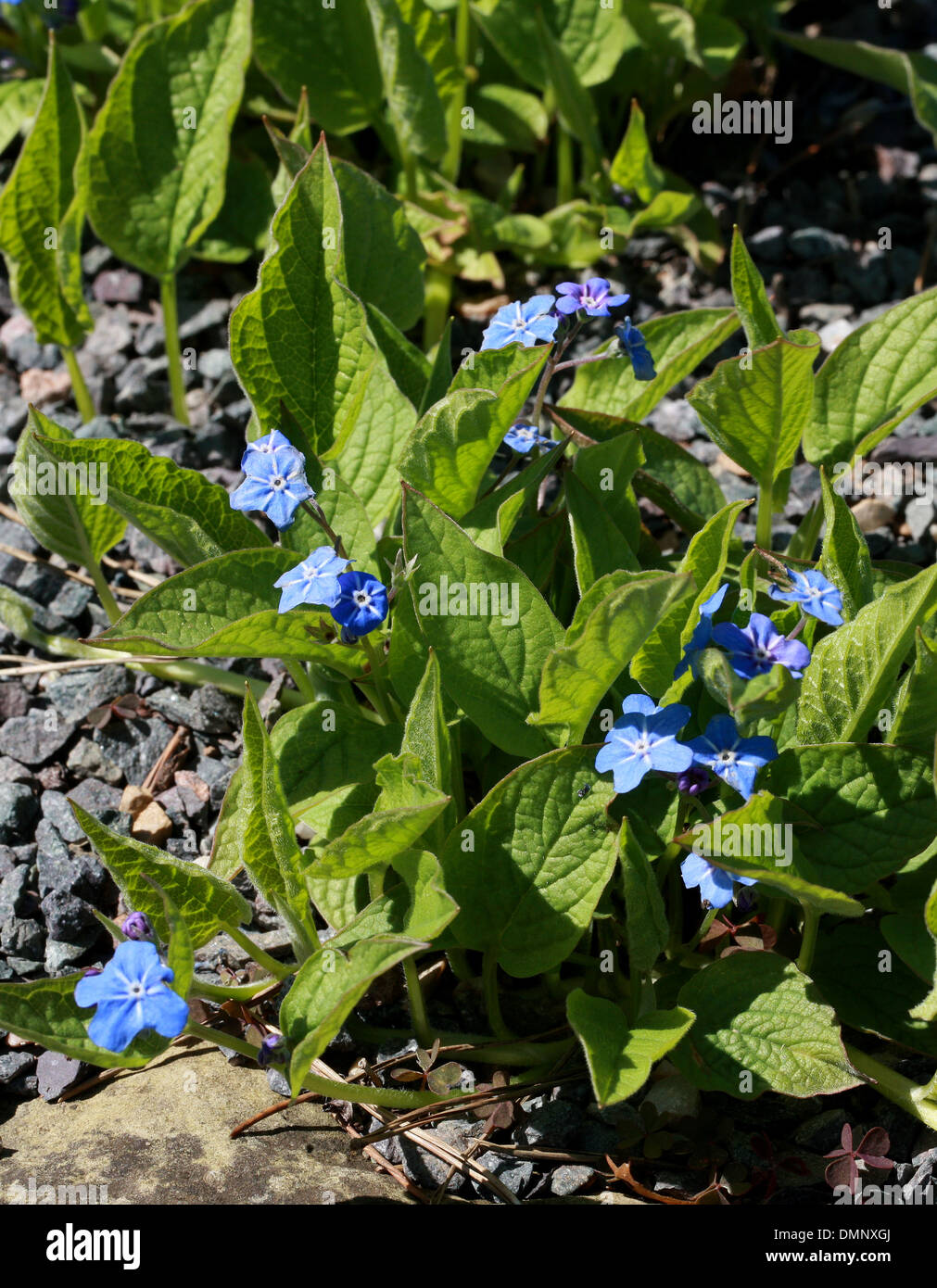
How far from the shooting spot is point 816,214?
14.2 feet

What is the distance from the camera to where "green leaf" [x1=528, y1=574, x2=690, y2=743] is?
6.55ft

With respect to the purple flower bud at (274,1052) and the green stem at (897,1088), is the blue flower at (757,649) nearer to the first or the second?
the green stem at (897,1088)

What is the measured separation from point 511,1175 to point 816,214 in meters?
3.41

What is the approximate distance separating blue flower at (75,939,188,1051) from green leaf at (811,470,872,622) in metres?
1.41

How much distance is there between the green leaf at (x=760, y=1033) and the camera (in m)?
2.13

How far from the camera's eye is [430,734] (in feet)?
7.04

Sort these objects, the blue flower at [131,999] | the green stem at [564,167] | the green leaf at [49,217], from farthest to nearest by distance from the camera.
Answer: the green stem at [564,167] < the green leaf at [49,217] < the blue flower at [131,999]

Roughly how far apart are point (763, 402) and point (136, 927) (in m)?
1.62

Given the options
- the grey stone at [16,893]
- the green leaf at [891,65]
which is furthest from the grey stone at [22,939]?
the green leaf at [891,65]

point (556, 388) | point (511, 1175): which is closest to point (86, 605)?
point (556, 388)

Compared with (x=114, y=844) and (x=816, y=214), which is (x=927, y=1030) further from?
(x=816, y=214)

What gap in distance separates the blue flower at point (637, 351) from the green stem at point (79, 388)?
1769 millimetres

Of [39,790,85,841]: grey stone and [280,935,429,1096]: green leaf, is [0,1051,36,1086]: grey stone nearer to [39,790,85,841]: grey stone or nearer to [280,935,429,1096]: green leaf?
[39,790,85,841]: grey stone

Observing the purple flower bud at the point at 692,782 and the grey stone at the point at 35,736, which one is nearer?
the purple flower bud at the point at 692,782
